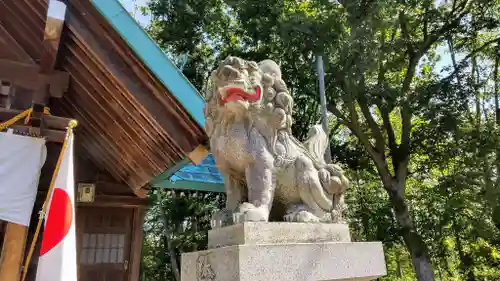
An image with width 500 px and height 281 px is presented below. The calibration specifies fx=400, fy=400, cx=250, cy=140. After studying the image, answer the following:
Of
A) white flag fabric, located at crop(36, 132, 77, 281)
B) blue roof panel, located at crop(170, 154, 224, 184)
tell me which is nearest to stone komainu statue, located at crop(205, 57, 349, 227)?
white flag fabric, located at crop(36, 132, 77, 281)

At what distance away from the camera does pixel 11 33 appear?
17.3ft

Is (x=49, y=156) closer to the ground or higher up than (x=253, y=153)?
higher up

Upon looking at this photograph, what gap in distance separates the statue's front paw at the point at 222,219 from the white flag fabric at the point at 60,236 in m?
1.80

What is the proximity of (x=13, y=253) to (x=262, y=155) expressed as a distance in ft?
11.0

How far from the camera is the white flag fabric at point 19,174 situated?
4145 millimetres

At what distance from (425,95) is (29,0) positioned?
8.23m

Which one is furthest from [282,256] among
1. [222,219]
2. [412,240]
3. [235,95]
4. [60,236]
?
[412,240]

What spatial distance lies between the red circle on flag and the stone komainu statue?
1.89m

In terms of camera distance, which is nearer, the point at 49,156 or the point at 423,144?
the point at 49,156

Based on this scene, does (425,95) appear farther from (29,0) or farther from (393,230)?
(29,0)

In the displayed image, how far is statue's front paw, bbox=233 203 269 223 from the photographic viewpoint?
2.34 metres

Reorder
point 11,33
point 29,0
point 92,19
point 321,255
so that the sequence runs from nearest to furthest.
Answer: point 321,255, point 92,19, point 29,0, point 11,33

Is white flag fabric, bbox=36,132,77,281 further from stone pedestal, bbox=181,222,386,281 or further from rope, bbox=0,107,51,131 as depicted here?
stone pedestal, bbox=181,222,386,281

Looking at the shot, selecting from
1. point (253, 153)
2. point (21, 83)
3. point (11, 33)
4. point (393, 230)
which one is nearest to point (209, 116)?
point (253, 153)
